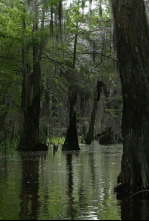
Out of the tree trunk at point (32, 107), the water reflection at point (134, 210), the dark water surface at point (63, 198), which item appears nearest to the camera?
the water reflection at point (134, 210)

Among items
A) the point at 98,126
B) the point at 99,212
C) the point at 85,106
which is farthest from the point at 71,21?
the point at 99,212

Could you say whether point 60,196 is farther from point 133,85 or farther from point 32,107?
point 32,107

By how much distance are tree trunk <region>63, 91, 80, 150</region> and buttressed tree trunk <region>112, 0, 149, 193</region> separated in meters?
17.5

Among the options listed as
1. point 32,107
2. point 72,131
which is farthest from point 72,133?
point 32,107

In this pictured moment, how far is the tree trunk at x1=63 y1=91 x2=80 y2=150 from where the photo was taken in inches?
1014

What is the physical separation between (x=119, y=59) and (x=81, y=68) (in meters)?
Result: 21.5

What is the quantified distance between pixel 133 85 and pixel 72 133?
58.7 ft

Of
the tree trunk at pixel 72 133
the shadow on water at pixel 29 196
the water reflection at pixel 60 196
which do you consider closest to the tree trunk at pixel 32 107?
the tree trunk at pixel 72 133

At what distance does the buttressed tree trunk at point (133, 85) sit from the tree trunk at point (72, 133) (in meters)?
17.5

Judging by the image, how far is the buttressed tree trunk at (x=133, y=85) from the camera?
7.96 metres

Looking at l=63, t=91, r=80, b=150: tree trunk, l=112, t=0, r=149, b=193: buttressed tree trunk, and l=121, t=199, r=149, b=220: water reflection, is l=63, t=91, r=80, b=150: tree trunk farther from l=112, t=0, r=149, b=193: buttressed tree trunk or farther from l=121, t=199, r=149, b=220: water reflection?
l=121, t=199, r=149, b=220: water reflection

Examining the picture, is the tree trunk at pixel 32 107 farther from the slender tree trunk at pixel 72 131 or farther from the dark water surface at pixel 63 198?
the dark water surface at pixel 63 198

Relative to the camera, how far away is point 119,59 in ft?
27.5

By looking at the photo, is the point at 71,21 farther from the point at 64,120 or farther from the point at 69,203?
the point at 69,203
